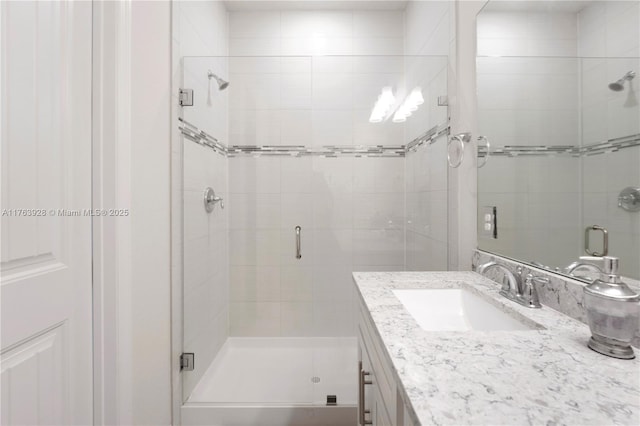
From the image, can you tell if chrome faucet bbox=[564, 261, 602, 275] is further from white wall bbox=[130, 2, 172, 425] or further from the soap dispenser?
white wall bbox=[130, 2, 172, 425]

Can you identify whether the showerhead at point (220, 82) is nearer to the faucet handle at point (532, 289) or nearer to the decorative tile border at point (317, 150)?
the decorative tile border at point (317, 150)

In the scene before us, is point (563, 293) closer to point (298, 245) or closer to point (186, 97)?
point (298, 245)

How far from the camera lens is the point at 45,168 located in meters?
0.90

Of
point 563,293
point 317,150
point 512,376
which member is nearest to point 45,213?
point 512,376

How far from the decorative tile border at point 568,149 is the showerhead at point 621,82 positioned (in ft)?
0.41

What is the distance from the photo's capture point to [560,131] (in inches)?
35.0

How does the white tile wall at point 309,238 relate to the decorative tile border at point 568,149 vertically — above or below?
below

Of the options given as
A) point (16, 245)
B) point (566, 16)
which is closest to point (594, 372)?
point (566, 16)

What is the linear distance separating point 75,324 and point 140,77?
1.01 meters

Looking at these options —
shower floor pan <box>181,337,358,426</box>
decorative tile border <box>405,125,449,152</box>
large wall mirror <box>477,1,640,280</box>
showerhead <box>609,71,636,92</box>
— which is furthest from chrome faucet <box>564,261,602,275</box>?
shower floor pan <box>181,337,358,426</box>

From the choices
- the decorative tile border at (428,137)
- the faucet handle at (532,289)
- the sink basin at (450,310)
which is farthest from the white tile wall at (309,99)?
the faucet handle at (532,289)

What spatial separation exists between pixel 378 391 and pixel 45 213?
1.16 metres

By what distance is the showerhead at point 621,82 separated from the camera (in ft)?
2.22

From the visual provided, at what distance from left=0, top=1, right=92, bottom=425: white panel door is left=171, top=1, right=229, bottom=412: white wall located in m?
0.46
